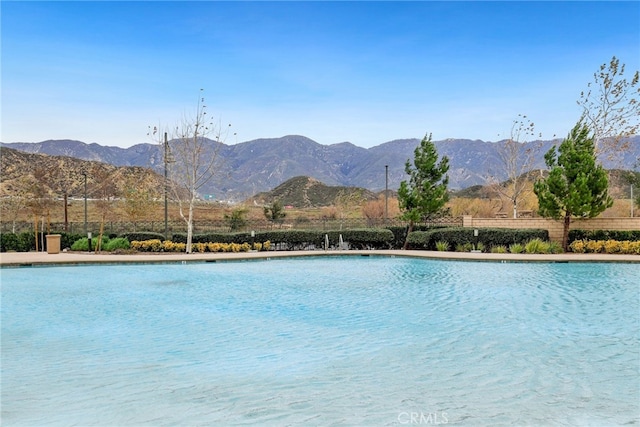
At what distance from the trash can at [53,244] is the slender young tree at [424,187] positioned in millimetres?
14246

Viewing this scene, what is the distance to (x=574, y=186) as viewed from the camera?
19.1 metres

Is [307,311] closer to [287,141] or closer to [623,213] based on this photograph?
[623,213]

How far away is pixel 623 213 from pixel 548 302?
A: 82.9 feet

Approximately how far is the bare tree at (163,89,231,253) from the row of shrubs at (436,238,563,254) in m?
10.7

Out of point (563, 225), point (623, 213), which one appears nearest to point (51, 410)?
point (563, 225)

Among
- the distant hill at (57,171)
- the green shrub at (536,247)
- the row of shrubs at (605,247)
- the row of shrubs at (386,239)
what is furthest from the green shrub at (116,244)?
the distant hill at (57,171)

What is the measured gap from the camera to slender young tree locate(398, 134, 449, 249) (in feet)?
73.1

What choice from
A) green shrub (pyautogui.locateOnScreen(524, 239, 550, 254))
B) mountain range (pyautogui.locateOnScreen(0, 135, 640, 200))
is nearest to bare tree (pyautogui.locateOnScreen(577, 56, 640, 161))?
green shrub (pyautogui.locateOnScreen(524, 239, 550, 254))

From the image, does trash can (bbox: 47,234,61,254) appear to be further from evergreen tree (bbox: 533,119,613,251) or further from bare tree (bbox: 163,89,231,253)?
evergreen tree (bbox: 533,119,613,251)

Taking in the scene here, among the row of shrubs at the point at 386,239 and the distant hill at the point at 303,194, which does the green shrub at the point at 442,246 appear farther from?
the distant hill at the point at 303,194

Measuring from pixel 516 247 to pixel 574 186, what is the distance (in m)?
3.09

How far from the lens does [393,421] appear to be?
4512 mm

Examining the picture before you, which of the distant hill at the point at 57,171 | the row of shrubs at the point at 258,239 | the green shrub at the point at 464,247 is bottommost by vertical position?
the green shrub at the point at 464,247

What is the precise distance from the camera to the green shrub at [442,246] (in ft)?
68.1
